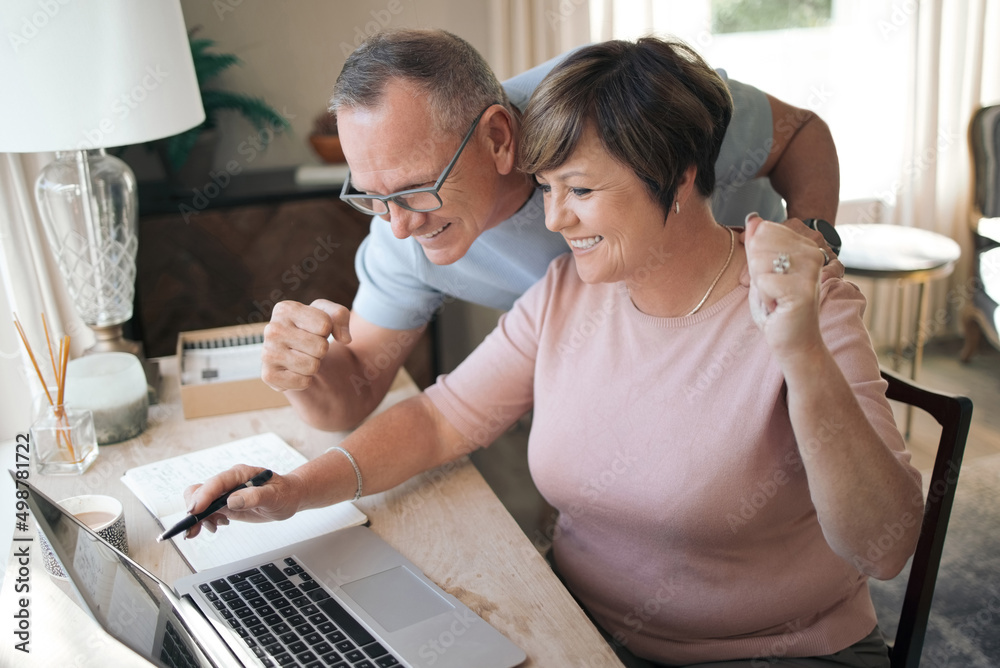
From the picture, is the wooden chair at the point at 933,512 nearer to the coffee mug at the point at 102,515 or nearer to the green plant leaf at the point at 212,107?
the coffee mug at the point at 102,515

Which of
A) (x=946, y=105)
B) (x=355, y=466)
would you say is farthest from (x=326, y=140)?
(x=946, y=105)

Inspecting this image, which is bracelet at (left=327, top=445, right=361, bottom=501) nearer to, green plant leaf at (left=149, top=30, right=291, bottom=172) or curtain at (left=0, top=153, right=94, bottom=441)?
curtain at (left=0, top=153, right=94, bottom=441)

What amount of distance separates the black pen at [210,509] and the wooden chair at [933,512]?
0.86 metres

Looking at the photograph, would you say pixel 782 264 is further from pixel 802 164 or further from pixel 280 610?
pixel 802 164

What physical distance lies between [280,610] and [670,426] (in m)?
0.54

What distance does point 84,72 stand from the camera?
142cm

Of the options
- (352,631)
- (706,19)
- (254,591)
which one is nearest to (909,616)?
(352,631)

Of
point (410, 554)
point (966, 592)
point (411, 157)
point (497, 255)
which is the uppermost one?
point (411, 157)

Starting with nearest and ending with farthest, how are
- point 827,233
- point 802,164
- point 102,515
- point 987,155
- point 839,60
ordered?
point 102,515 < point 827,233 < point 802,164 < point 987,155 < point 839,60

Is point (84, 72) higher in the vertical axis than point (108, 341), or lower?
higher

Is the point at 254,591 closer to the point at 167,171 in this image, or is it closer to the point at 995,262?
the point at 167,171

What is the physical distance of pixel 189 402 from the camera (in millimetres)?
1560

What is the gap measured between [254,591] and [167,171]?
2023 mm

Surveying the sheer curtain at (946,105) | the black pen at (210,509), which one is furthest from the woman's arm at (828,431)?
the sheer curtain at (946,105)
